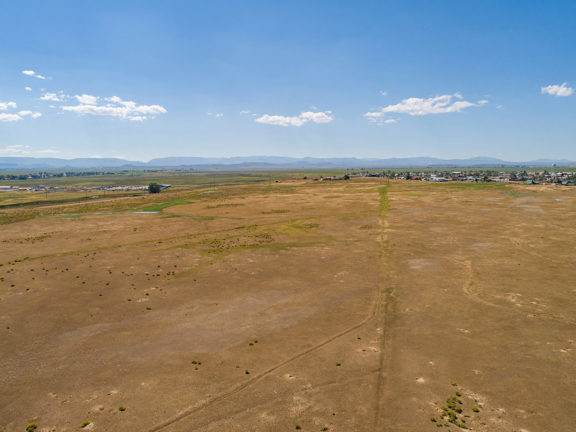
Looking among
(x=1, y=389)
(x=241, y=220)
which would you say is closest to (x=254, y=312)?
(x=1, y=389)

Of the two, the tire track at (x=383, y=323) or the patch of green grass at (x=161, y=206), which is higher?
the patch of green grass at (x=161, y=206)

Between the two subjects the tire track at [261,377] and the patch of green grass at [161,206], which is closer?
the tire track at [261,377]

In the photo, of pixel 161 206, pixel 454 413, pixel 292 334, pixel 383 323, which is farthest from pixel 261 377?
pixel 161 206

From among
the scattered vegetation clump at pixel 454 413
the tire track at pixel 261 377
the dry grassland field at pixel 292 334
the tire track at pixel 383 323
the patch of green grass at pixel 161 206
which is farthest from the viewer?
the patch of green grass at pixel 161 206

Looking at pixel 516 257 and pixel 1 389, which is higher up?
pixel 516 257

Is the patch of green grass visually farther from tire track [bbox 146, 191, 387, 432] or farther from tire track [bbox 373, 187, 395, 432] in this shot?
tire track [bbox 146, 191, 387, 432]

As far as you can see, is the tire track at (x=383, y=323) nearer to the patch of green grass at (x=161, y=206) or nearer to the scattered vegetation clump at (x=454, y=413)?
the scattered vegetation clump at (x=454, y=413)

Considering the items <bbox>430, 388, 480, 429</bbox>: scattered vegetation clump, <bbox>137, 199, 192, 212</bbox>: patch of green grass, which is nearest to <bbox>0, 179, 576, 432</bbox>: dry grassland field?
<bbox>430, 388, 480, 429</bbox>: scattered vegetation clump

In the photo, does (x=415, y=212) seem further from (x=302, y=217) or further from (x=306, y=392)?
(x=306, y=392)

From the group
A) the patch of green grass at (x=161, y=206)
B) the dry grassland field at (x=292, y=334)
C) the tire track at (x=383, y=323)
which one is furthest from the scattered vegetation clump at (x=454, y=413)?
the patch of green grass at (x=161, y=206)
